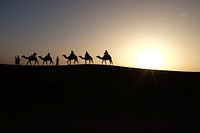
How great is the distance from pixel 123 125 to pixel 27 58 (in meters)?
21.8

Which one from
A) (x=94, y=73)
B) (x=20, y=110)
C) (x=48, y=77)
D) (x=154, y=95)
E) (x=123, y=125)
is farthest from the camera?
(x=94, y=73)

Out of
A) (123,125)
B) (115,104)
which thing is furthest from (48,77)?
(123,125)

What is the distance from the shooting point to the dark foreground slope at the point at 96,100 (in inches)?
630

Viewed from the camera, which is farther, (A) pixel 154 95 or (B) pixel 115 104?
(A) pixel 154 95

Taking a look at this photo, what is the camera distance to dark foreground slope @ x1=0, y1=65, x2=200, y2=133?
16.0 m

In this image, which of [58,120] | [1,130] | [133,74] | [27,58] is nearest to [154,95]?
[133,74]

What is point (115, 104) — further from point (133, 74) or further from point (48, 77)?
point (133, 74)

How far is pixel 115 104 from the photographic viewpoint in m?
20.5

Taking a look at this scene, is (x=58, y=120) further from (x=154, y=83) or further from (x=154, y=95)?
(x=154, y=83)

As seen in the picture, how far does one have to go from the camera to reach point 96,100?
69.4ft

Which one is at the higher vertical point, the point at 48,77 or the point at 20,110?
the point at 48,77

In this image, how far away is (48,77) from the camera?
26.0m

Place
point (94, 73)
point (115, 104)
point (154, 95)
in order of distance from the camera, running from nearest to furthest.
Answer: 1. point (115, 104)
2. point (154, 95)
3. point (94, 73)

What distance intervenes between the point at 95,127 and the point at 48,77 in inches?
444
